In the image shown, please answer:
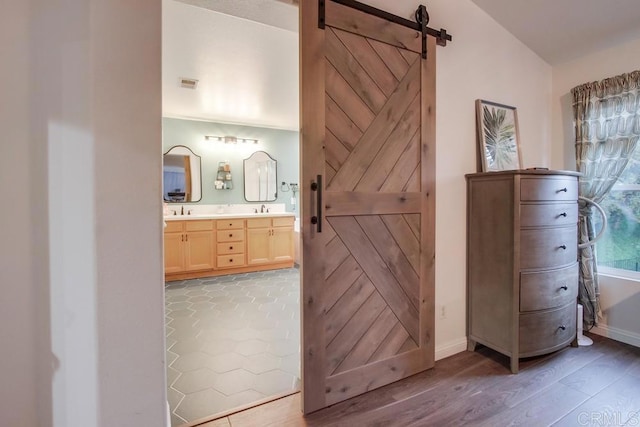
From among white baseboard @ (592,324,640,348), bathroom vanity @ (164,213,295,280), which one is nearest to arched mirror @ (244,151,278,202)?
bathroom vanity @ (164,213,295,280)

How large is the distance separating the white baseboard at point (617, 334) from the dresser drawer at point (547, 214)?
1062 mm

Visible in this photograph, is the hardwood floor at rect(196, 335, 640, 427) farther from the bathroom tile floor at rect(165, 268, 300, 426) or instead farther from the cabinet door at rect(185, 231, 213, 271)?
the cabinet door at rect(185, 231, 213, 271)

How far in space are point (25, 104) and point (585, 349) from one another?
3.63 metres

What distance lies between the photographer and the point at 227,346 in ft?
7.63

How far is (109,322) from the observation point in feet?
3.72

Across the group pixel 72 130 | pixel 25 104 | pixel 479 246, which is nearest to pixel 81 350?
pixel 72 130

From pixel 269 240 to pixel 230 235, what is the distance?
62 centimetres

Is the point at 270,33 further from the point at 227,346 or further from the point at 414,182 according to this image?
the point at 227,346

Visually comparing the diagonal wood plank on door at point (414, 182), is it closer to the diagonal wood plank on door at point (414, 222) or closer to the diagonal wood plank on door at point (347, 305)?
the diagonal wood plank on door at point (414, 222)

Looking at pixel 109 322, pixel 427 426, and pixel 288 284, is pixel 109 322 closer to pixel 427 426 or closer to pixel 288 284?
pixel 427 426

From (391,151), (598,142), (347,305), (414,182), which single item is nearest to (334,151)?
(391,151)

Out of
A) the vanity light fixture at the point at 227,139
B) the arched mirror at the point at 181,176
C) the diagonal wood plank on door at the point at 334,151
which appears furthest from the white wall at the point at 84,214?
the vanity light fixture at the point at 227,139

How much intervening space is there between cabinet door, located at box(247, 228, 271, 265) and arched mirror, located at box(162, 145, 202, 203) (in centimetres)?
111

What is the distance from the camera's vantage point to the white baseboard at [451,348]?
2.14m
